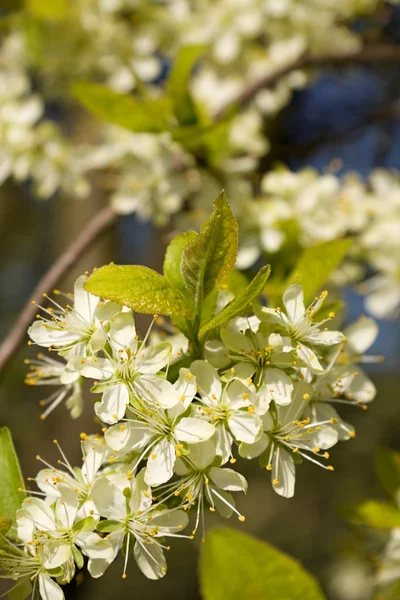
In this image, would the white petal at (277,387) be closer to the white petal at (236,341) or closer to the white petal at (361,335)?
the white petal at (236,341)

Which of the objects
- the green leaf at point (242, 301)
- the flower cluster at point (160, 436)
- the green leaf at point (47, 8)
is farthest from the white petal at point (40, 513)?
the green leaf at point (47, 8)

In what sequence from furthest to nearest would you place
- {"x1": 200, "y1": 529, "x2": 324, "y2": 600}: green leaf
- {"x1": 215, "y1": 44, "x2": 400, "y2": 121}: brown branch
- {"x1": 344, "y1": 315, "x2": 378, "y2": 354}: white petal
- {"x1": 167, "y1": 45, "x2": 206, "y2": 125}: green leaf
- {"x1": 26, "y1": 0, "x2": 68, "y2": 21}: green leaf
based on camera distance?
{"x1": 26, "y1": 0, "x2": 68, "y2": 21}: green leaf → {"x1": 215, "y1": 44, "x2": 400, "y2": 121}: brown branch → {"x1": 167, "y1": 45, "x2": 206, "y2": 125}: green leaf → {"x1": 344, "y1": 315, "x2": 378, "y2": 354}: white petal → {"x1": 200, "y1": 529, "x2": 324, "y2": 600}: green leaf

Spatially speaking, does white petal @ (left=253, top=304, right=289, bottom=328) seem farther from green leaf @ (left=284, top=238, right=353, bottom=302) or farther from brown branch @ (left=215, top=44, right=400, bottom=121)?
brown branch @ (left=215, top=44, right=400, bottom=121)

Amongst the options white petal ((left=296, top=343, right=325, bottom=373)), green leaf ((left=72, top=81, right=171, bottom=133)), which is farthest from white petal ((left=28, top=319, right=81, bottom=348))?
green leaf ((left=72, top=81, right=171, bottom=133))

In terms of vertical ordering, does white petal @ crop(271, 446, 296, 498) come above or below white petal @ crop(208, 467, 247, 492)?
below

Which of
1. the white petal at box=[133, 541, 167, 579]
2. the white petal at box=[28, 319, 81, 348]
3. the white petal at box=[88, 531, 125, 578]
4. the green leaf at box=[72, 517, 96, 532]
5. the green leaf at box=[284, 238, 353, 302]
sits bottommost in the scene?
the green leaf at box=[284, 238, 353, 302]

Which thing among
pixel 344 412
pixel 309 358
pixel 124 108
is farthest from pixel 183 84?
pixel 344 412

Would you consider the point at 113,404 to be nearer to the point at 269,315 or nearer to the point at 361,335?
the point at 269,315
